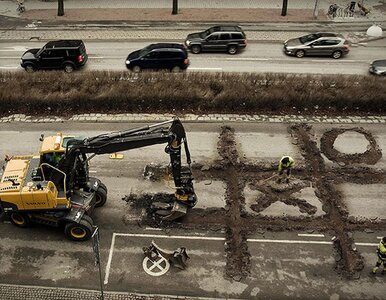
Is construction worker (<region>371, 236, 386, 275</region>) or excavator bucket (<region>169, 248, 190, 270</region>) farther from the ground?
construction worker (<region>371, 236, 386, 275</region>)

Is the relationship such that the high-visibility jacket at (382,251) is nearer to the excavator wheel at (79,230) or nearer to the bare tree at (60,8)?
the excavator wheel at (79,230)

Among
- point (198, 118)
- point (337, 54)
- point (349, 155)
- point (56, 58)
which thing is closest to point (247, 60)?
point (337, 54)

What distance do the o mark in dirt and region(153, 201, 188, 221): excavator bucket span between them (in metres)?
8.06

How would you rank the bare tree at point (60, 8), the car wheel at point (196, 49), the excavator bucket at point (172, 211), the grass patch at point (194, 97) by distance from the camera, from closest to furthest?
1. the excavator bucket at point (172, 211)
2. the grass patch at point (194, 97)
3. the car wheel at point (196, 49)
4. the bare tree at point (60, 8)

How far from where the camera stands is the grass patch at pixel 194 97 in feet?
81.4

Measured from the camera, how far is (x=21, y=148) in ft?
72.0

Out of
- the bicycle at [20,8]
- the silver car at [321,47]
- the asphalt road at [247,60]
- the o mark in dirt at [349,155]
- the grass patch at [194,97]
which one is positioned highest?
the bicycle at [20,8]

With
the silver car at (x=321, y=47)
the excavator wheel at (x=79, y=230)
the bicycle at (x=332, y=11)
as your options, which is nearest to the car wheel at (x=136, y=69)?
the silver car at (x=321, y=47)

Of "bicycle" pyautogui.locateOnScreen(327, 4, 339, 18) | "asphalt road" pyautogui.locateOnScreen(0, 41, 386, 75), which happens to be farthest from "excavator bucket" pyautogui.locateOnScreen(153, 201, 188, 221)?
"bicycle" pyautogui.locateOnScreen(327, 4, 339, 18)

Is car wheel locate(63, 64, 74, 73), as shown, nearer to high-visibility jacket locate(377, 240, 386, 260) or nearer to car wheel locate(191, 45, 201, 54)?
car wheel locate(191, 45, 201, 54)

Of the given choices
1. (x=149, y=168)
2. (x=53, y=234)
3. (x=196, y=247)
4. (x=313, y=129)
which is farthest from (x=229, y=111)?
(x=53, y=234)

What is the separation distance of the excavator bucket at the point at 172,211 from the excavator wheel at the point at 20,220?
4.91 metres

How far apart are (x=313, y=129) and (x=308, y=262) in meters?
8.97

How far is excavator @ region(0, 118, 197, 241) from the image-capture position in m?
16.1
